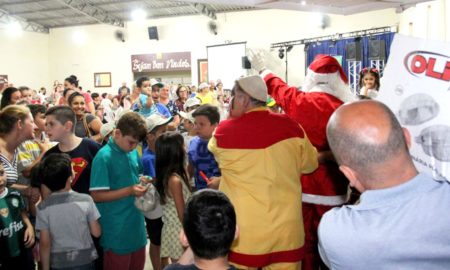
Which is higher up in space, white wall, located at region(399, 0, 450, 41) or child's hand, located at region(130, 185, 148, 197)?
white wall, located at region(399, 0, 450, 41)

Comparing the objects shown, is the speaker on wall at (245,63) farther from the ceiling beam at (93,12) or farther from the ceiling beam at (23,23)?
the ceiling beam at (23,23)

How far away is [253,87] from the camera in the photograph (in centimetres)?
227

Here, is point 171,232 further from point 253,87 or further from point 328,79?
point 328,79

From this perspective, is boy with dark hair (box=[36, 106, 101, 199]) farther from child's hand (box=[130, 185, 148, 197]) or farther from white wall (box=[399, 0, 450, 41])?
white wall (box=[399, 0, 450, 41])

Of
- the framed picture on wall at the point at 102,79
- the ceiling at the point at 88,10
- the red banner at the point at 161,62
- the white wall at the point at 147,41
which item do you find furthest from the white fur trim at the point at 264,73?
the framed picture on wall at the point at 102,79

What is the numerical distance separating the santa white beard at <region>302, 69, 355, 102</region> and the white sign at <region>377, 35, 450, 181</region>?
95 cm

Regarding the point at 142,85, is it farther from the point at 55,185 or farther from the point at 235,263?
the point at 235,263

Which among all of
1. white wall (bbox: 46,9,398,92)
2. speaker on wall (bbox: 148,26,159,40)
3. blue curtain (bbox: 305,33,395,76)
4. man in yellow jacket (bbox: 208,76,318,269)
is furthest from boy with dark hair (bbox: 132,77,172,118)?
speaker on wall (bbox: 148,26,159,40)

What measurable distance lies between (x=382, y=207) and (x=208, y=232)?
56cm

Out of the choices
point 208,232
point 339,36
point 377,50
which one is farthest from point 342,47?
point 208,232

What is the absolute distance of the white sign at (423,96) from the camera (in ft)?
5.16

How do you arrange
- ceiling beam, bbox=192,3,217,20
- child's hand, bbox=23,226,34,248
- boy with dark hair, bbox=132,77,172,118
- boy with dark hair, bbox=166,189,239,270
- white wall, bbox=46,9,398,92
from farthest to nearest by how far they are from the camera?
ceiling beam, bbox=192,3,217,20 < white wall, bbox=46,9,398,92 < boy with dark hair, bbox=132,77,172,118 < child's hand, bbox=23,226,34,248 < boy with dark hair, bbox=166,189,239,270

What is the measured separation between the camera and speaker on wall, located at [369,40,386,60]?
10.4 metres

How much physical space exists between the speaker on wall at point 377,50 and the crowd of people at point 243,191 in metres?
8.00
